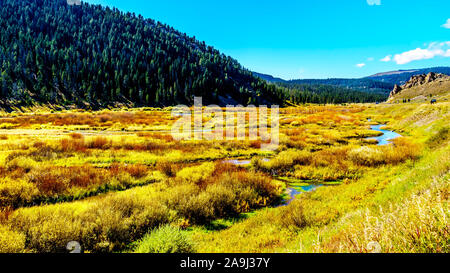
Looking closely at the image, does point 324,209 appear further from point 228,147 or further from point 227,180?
point 228,147

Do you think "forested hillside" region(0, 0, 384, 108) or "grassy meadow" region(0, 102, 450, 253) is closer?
"grassy meadow" region(0, 102, 450, 253)

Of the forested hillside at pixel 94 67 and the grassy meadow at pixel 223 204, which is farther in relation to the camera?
the forested hillside at pixel 94 67

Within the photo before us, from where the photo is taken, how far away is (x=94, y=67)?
10006 cm

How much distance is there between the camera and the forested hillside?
84875mm

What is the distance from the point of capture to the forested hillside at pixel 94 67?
84.9m

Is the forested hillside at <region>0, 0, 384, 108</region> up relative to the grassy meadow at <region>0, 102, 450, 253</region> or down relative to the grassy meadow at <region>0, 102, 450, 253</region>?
up

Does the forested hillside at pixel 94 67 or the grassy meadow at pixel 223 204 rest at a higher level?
the forested hillside at pixel 94 67

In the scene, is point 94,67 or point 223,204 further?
point 94,67

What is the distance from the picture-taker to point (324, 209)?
25.6 feet

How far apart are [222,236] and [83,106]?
93.1m

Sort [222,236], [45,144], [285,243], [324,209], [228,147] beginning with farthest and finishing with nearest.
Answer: [228,147], [45,144], [324,209], [222,236], [285,243]

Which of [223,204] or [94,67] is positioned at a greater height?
[94,67]
